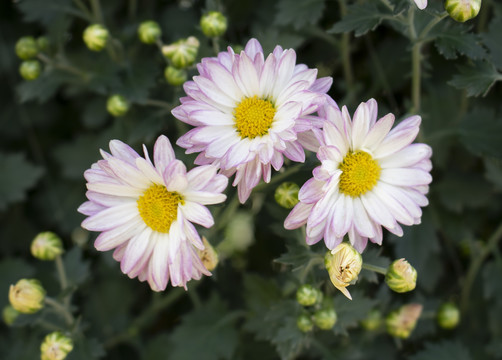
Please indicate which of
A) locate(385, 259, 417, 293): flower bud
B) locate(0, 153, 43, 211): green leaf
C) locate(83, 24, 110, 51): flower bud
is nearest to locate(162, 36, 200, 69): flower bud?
locate(83, 24, 110, 51): flower bud

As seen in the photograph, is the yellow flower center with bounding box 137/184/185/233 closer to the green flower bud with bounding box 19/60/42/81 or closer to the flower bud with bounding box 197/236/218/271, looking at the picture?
the flower bud with bounding box 197/236/218/271

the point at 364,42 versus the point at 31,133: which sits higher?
the point at 364,42

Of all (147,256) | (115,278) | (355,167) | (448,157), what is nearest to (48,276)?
(115,278)

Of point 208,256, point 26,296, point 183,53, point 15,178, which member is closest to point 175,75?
point 183,53

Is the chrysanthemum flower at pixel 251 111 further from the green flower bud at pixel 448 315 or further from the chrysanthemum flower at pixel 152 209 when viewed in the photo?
the green flower bud at pixel 448 315

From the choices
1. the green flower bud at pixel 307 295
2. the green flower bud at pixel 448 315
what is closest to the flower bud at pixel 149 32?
the green flower bud at pixel 307 295

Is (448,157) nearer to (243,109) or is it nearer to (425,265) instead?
(425,265)

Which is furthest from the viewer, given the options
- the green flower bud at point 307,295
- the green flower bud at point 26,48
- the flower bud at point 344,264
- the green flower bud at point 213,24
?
the green flower bud at point 26,48
